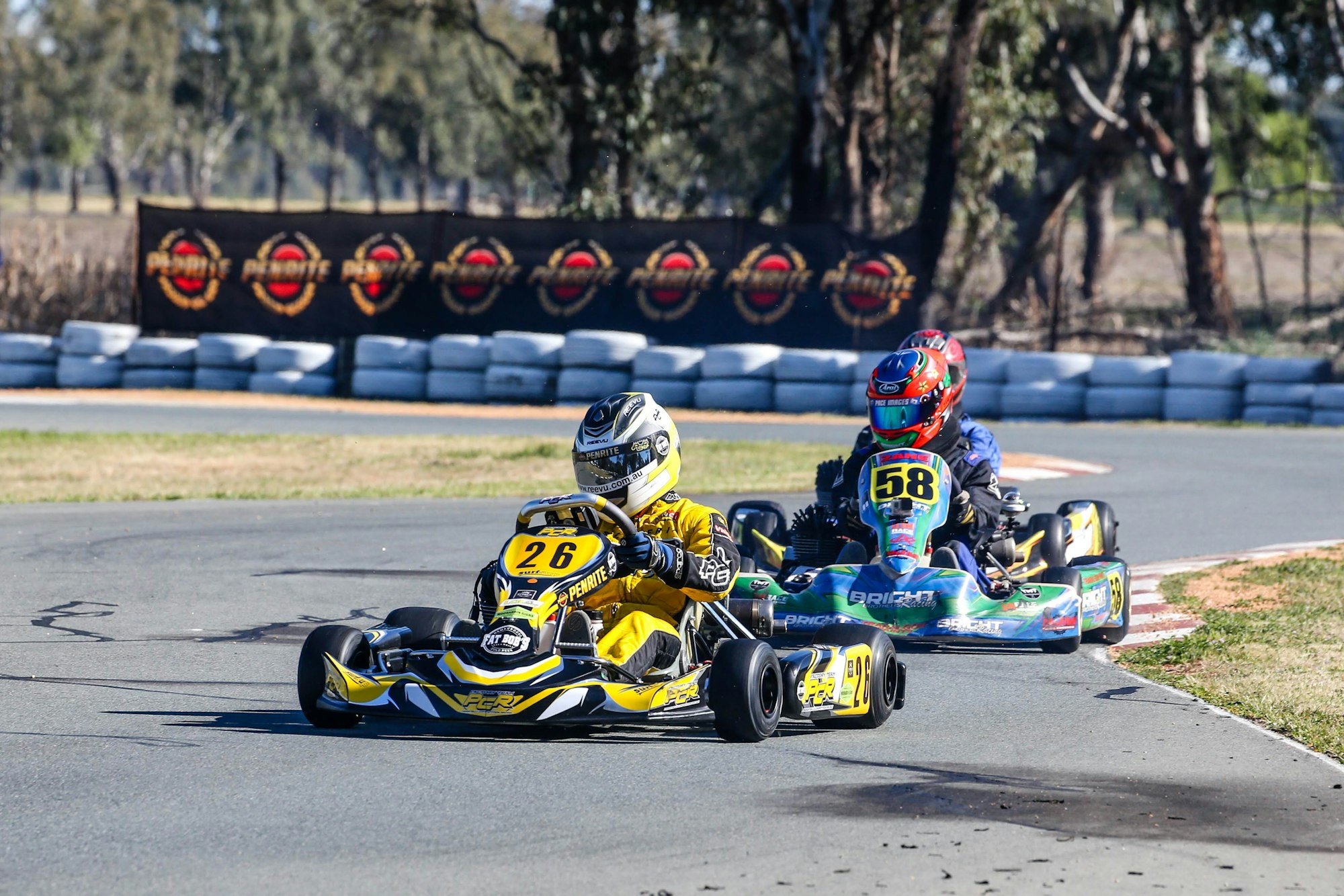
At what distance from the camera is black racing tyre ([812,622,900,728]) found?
20.5 feet

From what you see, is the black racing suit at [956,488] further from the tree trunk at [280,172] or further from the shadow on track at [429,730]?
the tree trunk at [280,172]

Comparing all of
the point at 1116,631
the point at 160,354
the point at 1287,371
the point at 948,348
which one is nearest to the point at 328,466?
the point at 160,354

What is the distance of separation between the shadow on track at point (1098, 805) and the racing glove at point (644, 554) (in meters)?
1.09

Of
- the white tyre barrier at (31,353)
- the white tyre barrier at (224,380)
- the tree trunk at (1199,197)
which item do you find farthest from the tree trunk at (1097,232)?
the white tyre barrier at (31,353)

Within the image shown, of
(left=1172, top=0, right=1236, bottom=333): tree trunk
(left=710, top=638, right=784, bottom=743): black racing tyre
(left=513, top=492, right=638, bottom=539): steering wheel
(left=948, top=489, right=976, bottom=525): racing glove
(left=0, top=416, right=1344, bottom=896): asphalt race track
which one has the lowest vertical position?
(left=0, top=416, right=1344, bottom=896): asphalt race track

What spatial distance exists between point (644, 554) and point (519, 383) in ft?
54.9

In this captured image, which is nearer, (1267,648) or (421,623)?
(421,623)

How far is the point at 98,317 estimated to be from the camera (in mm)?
27203

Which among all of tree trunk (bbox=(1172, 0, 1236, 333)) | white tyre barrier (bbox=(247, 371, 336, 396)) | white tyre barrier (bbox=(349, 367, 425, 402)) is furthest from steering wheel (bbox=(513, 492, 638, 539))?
tree trunk (bbox=(1172, 0, 1236, 333))

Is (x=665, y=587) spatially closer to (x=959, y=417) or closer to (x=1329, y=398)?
(x=959, y=417)

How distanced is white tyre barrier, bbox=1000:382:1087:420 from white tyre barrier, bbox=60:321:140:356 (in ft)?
37.7

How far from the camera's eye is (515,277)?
939 inches

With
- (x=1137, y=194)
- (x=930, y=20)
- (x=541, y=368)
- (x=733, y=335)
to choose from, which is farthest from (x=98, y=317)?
(x=1137, y=194)

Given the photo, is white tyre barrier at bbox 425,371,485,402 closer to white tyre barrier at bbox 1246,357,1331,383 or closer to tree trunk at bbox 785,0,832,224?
tree trunk at bbox 785,0,832,224
